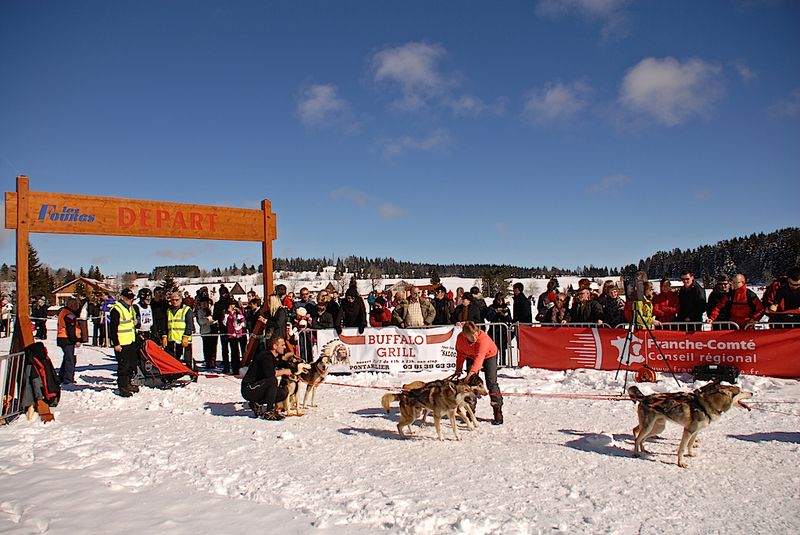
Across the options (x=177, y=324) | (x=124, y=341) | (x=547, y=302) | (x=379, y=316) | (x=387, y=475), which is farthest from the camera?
(x=379, y=316)

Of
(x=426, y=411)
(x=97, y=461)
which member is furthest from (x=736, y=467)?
(x=97, y=461)

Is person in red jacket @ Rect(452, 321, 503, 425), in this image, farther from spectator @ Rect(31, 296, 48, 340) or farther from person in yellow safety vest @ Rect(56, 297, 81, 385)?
spectator @ Rect(31, 296, 48, 340)

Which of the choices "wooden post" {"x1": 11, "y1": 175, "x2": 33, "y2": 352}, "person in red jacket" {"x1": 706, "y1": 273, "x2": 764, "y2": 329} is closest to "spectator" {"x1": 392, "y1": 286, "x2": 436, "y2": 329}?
"person in red jacket" {"x1": 706, "y1": 273, "x2": 764, "y2": 329}

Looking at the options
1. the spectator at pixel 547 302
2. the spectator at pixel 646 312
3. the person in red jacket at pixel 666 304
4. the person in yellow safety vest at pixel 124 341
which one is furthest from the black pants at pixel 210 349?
the person in red jacket at pixel 666 304

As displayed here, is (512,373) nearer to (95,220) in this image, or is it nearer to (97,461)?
(97,461)

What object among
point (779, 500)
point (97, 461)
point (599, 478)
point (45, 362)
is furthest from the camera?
point (45, 362)

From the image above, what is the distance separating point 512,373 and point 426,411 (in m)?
4.15

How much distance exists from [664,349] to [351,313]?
616 cm

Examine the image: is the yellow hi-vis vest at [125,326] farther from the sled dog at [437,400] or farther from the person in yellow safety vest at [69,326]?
the sled dog at [437,400]

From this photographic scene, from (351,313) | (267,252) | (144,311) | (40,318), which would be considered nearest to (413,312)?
(351,313)

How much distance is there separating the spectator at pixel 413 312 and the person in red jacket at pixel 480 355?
4.37 metres

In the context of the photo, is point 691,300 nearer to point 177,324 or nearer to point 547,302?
point 547,302

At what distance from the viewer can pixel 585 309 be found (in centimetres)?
1085

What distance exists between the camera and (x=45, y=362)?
7.66 meters
